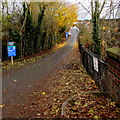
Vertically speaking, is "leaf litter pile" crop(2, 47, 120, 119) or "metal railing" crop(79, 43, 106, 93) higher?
"metal railing" crop(79, 43, 106, 93)

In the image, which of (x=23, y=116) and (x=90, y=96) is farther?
(x=90, y=96)

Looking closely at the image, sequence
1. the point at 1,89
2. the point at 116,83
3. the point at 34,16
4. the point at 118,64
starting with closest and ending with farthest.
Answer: the point at 118,64 < the point at 116,83 < the point at 1,89 < the point at 34,16


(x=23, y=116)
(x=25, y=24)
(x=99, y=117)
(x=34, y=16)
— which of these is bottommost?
(x=23, y=116)

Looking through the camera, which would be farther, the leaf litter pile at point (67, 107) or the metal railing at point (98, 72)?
the metal railing at point (98, 72)

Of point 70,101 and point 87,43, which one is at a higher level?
point 87,43

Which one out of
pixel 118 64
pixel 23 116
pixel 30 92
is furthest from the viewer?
pixel 30 92

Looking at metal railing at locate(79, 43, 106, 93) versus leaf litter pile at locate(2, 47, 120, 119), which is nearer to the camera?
leaf litter pile at locate(2, 47, 120, 119)

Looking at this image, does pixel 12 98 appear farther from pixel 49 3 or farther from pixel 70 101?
pixel 49 3

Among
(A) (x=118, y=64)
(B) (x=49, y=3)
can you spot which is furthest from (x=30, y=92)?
(B) (x=49, y=3)

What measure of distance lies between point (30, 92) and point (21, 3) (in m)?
16.1

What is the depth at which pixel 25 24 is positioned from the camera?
1945 cm

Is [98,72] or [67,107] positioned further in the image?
[98,72]

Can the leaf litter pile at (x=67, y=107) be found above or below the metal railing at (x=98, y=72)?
below

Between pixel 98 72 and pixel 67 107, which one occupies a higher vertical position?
pixel 98 72
